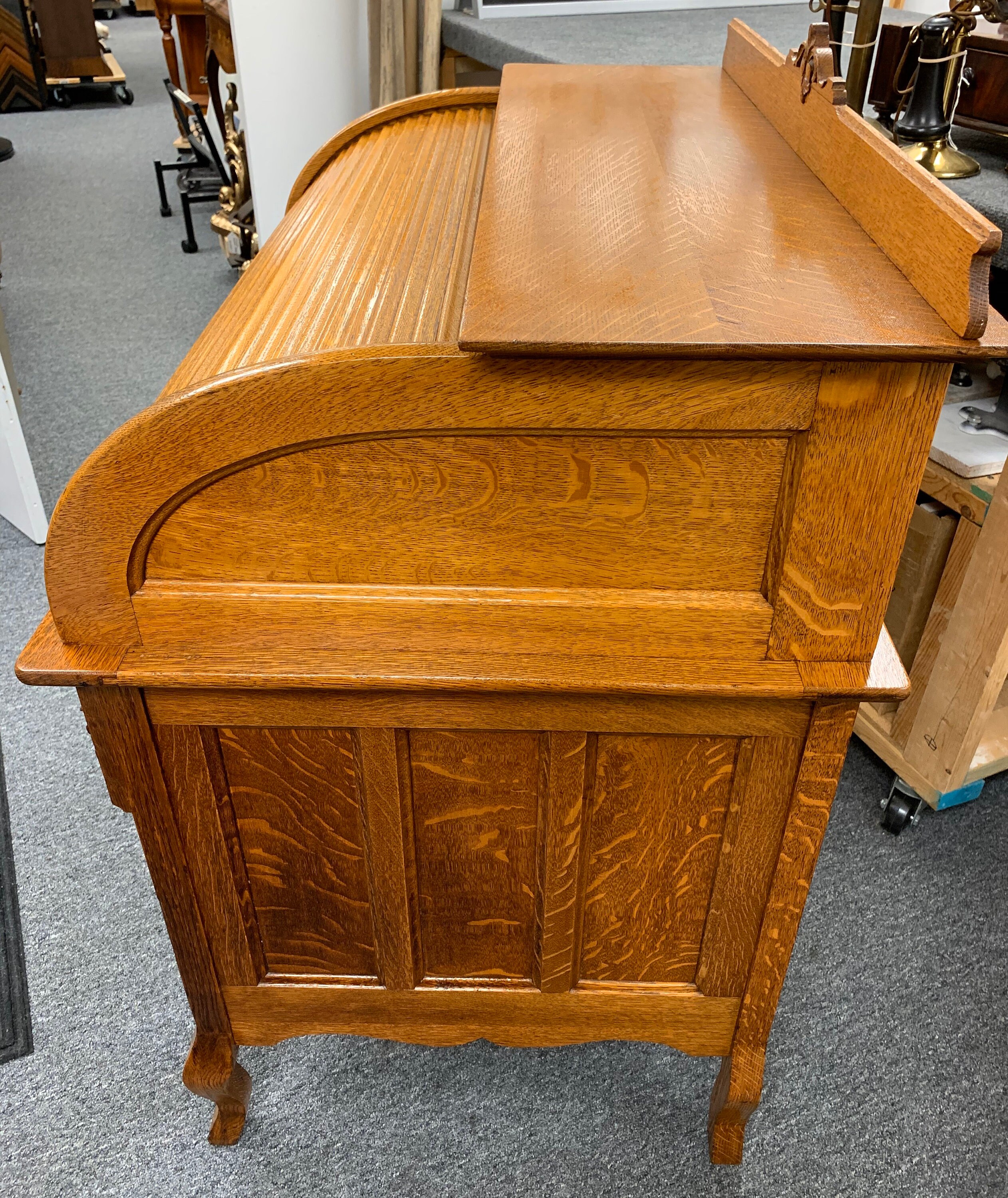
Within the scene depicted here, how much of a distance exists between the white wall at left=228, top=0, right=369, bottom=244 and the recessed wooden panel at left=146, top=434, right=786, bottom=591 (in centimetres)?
220

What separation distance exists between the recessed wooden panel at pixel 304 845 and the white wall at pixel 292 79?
216 cm

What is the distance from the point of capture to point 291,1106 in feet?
4.62

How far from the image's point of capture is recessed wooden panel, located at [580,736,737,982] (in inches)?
38.8

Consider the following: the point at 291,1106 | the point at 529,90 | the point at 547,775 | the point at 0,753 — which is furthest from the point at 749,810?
the point at 0,753

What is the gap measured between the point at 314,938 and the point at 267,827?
18 cm

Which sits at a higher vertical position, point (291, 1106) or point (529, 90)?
point (529, 90)

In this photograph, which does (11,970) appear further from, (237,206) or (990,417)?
(237,206)

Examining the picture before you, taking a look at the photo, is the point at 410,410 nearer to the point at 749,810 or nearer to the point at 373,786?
the point at 373,786

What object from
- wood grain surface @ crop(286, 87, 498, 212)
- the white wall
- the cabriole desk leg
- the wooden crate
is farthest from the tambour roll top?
the white wall

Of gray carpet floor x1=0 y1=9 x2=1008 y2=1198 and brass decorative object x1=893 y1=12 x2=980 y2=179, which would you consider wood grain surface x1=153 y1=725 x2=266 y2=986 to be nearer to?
gray carpet floor x1=0 y1=9 x2=1008 y2=1198

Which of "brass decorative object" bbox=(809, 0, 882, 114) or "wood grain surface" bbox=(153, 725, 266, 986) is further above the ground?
"brass decorative object" bbox=(809, 0, 882, 114)

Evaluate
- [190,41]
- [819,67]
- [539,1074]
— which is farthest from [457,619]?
[190,41]

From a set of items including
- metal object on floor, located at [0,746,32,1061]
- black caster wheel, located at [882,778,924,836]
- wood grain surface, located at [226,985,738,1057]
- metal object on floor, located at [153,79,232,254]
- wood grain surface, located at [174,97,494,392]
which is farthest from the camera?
metal object on floor, located at [153,79,232,254]

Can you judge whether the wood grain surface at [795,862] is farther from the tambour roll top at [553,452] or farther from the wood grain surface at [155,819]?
the wood grain surface at [155,819]
